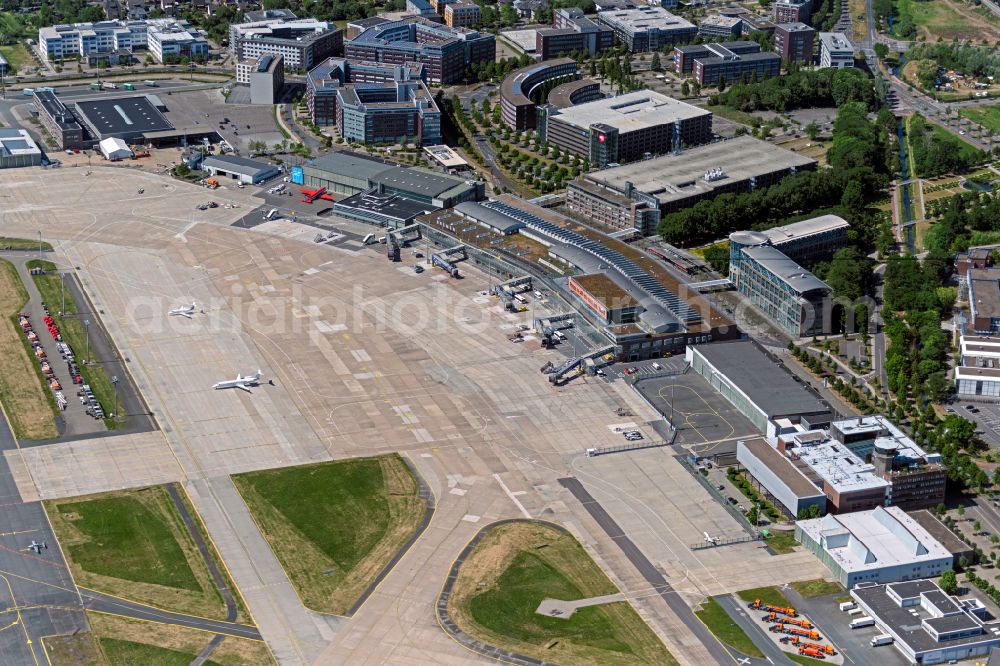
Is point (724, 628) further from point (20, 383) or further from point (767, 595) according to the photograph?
point (20, 383)

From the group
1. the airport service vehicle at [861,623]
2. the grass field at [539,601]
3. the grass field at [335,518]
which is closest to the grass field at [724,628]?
the grass field at [539,601]

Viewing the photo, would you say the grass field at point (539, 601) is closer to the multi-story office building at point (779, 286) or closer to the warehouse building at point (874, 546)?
the warehouse building at point (874, 546)

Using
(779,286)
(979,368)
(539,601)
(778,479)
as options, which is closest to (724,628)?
(539,601)

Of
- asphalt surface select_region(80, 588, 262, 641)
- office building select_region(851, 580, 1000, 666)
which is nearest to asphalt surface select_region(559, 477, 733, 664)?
office building select_region(851, 580, 1000, 666)

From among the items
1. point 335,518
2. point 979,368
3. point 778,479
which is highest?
point 979,368

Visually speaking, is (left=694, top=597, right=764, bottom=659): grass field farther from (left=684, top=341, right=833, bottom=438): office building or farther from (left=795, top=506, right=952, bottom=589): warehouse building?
(left=684, top=341, right=833, bottom=438): office building

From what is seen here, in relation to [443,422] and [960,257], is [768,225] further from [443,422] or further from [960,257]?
[443,422]
